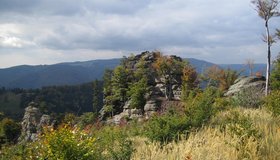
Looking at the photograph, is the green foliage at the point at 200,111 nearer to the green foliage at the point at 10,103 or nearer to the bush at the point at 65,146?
the bush at the point at 65,146

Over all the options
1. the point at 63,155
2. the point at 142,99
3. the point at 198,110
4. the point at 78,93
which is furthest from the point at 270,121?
the point at 78,93

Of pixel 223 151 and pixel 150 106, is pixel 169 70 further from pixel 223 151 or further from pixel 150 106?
pixel 223 151

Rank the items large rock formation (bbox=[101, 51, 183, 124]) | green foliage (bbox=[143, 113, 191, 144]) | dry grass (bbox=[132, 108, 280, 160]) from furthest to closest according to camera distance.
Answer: large rock formation (bbox=[101, 51, 183, 124]) < green foliage (bbox=[143, 113, 191, 144]) < dry grass (bbox=[132, 108, 280, 160])

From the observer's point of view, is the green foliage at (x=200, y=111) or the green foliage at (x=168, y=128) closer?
the green foliage at (x=168, y=128)

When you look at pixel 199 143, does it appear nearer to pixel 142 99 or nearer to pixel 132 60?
pixel 142 99

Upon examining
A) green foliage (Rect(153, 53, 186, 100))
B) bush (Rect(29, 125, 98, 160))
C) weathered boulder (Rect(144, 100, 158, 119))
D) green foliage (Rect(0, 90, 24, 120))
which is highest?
bush (Rect(29, 125, 98, 160))

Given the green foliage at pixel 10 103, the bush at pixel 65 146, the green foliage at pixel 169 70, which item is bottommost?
the green foliage at pixel 10 103

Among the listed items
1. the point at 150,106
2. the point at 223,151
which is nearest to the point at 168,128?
the point at 223,151

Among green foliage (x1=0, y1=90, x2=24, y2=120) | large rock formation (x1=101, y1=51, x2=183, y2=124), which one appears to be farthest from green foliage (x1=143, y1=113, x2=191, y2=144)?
green foliage (x1=0, y1=90, x2=24, y2=120)

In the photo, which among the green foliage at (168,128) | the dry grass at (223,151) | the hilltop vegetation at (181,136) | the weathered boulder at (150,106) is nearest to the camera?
the hilltop vegetation at (181,136)

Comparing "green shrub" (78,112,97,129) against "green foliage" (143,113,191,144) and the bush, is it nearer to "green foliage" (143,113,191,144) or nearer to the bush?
"green foliage" (143,113,191,144)

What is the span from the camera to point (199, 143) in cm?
833

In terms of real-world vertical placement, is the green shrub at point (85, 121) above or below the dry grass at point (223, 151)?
below

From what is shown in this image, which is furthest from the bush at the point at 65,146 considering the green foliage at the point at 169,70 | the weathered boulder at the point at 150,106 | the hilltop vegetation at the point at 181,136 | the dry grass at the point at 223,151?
the green foliage at the point at 169,70
